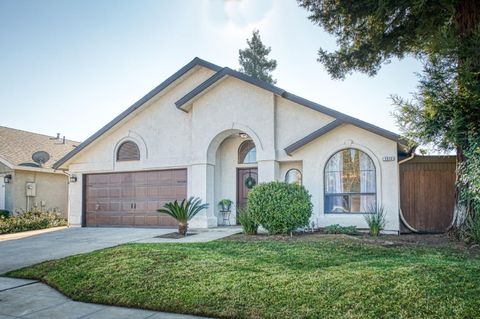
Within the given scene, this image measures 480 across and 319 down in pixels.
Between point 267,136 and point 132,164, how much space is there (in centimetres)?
613

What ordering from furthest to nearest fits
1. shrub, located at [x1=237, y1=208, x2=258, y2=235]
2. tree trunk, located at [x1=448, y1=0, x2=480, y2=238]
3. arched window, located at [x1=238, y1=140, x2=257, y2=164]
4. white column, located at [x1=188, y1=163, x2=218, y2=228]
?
1. arched window, located at [x1=238, y1=140, x2=257, y2=164]
2. white column, located at [x1=188, y1=163, x2=218, y2=228]
3. shrub, located at [x1=237, y1=208, x2=258, y2=235]
4. tree trunk, located at [x1=448, y1=0, x2=480, y2=238]

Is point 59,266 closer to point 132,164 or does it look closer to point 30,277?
point 30,277

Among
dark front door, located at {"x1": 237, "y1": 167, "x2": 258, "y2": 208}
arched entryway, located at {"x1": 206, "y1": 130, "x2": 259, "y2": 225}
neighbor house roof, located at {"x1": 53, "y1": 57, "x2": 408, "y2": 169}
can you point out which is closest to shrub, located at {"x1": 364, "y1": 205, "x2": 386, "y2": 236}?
neighbor house roof, located at {"x1": 53, "y1": 57, "x2": 408, "y2": 169}

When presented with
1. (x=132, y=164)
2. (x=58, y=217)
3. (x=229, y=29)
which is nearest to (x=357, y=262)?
(x=229, y=29)

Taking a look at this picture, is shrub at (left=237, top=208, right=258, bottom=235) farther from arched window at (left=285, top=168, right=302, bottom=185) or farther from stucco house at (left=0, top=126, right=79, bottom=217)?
stucco house at (left=0, top=126, right=79, bottom=217)

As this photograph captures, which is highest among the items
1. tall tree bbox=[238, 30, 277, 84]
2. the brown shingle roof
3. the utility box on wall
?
tall tree bbox=[238, 30, 277, 84]

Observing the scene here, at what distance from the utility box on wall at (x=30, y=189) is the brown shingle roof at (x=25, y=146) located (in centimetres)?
117

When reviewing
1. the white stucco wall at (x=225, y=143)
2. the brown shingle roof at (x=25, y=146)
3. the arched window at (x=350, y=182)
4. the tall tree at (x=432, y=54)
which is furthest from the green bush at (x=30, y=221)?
the tall tree at (x=432, y=54)

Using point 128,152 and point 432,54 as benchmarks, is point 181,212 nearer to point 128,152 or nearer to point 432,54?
point 128,152

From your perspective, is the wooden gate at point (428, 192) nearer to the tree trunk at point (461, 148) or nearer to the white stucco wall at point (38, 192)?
the tree trunk at point (461, 148)

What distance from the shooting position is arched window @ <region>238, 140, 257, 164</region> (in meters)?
15.2

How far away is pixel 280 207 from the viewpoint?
424 inches

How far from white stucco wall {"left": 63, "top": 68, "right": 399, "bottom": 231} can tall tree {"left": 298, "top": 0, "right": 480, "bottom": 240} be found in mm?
2267

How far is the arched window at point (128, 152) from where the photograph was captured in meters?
16.1
